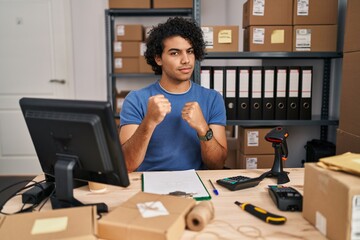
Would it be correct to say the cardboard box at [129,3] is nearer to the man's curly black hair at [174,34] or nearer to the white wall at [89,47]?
the white wall at [89,47]

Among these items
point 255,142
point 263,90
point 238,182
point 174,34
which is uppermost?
point 174,34

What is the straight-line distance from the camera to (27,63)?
343 centimetres

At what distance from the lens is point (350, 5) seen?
5.13 ft

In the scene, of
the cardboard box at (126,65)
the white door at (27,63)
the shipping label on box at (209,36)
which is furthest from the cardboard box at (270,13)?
the white door at (27,63)

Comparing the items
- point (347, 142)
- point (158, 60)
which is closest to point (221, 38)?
point (158, 60)

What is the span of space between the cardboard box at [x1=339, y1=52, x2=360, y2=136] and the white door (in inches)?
109

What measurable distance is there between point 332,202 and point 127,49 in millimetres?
2582

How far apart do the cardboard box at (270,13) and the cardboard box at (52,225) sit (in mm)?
1685

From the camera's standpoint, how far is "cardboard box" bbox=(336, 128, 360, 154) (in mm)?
1522

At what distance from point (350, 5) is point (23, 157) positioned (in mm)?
3368

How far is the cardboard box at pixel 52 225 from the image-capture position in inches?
26.6

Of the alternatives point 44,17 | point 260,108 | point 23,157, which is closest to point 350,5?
point 260,108

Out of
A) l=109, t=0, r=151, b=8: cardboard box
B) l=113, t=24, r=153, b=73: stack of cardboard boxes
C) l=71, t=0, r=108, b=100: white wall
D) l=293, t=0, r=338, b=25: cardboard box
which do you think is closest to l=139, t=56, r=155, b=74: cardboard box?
l=113, t=24, r=153, b=73: stack of cardboard boxes

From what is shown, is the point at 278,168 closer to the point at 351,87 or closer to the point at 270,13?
the point at 351,87
